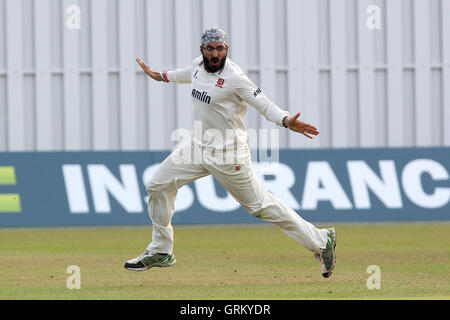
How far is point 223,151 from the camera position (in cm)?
867

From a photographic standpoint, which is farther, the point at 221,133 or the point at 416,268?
the point at 416,268

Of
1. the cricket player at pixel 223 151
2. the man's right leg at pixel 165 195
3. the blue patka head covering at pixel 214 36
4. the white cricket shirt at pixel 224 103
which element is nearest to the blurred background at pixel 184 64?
the man's right leg at pixel 165 195

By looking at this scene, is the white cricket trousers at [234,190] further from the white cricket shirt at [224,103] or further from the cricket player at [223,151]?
the white cricket shirt at [224,103]

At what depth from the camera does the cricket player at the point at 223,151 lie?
8.48 m

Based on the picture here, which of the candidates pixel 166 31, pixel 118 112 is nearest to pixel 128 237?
pixel 118 112

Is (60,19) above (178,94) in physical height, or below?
above

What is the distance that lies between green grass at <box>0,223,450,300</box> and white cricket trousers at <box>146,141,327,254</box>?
46 centimetres

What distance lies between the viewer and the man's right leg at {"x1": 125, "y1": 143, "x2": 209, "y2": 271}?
8766 millimetres

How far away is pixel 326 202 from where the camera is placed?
49.2ft

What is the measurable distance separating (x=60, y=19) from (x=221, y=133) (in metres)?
7.65

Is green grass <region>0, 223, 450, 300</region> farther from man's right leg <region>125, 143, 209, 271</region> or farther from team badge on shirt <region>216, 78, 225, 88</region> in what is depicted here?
team badge on shirt <region>216, 78, 225, 88</region>

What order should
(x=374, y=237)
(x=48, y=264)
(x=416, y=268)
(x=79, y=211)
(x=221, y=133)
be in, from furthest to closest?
(x=79, y=211), (x=374, y=237), (x=48, y=264), (x=416, y=268), (x=221, y=133)

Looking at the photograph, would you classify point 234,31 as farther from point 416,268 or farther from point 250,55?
point 416,268

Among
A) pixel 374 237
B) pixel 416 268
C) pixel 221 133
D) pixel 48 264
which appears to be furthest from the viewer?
pixel 374 237
